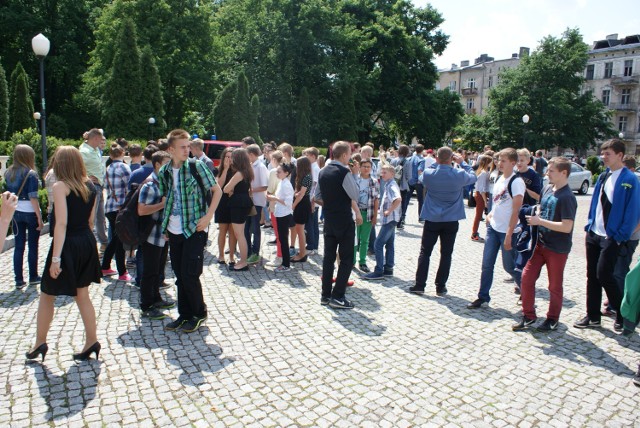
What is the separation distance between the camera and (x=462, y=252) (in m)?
10.1

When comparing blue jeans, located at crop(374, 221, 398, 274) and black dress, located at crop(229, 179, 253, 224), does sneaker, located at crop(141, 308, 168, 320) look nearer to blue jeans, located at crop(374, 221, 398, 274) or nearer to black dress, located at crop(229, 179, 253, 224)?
black dress, located at crop(229, 179, 253, 224)

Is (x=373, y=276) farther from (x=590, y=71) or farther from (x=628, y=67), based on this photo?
(x=590, y=71)

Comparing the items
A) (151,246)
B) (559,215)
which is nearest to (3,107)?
(151,246)

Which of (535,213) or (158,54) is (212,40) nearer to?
(158,54)

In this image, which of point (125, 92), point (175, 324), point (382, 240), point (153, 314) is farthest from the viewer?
point (125, 92)

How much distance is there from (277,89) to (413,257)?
27053 mm

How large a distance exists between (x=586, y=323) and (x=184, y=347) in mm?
4476

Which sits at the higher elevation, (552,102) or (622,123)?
(552,102)

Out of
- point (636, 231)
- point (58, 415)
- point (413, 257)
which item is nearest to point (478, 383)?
point (636, 231)

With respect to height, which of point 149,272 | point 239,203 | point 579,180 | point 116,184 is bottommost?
point 149,272

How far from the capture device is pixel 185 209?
5082 millimetres

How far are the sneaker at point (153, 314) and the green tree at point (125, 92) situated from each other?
2631 cm

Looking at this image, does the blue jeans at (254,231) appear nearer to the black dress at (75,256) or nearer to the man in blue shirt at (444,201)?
the man in blue shirt at (444,201)

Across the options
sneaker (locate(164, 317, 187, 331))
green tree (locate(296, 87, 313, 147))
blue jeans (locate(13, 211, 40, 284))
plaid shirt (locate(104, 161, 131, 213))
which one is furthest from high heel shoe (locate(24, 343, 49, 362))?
green tree (locate(296, 87, 313, 147))
